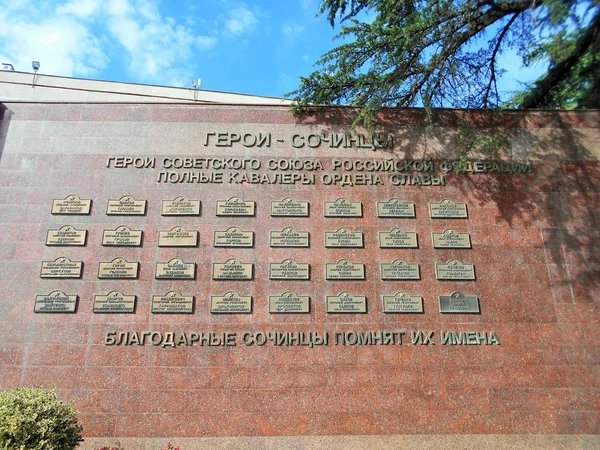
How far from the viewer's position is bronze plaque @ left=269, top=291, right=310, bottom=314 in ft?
28.9

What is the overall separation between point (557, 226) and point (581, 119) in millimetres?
2678

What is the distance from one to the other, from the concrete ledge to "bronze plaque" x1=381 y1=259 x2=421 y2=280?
2770mm

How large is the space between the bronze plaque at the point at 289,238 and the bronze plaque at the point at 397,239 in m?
1.48

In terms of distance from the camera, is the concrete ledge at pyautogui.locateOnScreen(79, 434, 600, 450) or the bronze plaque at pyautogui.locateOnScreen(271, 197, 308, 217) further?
the bronze plaque at pyautogui.locateOnScreen(271, 197, 308, 217)

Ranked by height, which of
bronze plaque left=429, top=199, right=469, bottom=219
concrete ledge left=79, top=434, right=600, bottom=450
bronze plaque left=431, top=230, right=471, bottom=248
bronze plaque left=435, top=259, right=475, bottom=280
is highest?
bronze plaque left=429, top=199, right=469, bottom=219

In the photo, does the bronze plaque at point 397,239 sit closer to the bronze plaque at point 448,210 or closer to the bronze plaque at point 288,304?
→ the bronze plaque at point 448,210

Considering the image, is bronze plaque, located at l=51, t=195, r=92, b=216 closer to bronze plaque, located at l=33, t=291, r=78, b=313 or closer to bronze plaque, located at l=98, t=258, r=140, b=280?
bronze plaque, located at l=98, t=258, r=140, b=280

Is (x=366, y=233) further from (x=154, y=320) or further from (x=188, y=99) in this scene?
(x=188, y=99)

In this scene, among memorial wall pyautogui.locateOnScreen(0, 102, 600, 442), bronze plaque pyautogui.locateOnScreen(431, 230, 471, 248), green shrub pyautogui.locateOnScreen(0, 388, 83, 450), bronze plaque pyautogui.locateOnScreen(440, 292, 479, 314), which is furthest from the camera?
bronze plaque pyautogui.locateOnScreen(431, 230, 471, 248)

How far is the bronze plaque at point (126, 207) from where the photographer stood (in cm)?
942

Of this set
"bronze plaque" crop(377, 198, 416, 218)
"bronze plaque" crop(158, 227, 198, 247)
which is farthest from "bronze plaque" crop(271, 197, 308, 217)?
"bronze plaque" crop(158, 227, 198, 247)

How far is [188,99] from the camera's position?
22109 mm

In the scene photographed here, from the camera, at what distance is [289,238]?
367 inches

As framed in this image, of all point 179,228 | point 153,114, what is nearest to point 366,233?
point 179,228
